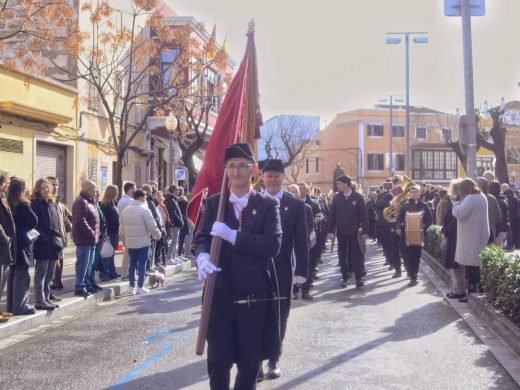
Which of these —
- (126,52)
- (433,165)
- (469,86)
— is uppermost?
(126,52)

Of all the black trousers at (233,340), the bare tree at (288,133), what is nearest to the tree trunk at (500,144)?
the black trousers at (233,340)

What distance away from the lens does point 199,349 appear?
171 inches

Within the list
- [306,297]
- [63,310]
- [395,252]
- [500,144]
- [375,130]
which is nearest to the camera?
[63,310]

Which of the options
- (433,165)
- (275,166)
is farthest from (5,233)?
(433,165)

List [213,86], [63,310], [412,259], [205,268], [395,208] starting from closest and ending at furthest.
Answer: [205,268], [63,310], [412,259], [395,208], [213,86]

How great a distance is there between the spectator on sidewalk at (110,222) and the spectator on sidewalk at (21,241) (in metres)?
3.63

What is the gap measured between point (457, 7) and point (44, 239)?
8.48m

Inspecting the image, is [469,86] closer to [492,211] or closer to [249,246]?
[492,211]

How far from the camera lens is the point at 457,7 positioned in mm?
13125

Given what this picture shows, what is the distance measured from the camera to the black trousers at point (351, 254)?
12.5 m

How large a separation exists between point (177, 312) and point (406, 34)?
94.3ft

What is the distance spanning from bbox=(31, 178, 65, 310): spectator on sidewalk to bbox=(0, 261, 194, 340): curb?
187 millimetres

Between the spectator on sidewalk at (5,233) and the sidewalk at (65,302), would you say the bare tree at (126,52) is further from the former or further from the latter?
the spectator on sidewalk at (5,233)

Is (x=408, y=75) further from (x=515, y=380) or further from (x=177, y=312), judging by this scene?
(x=515, y=380)
